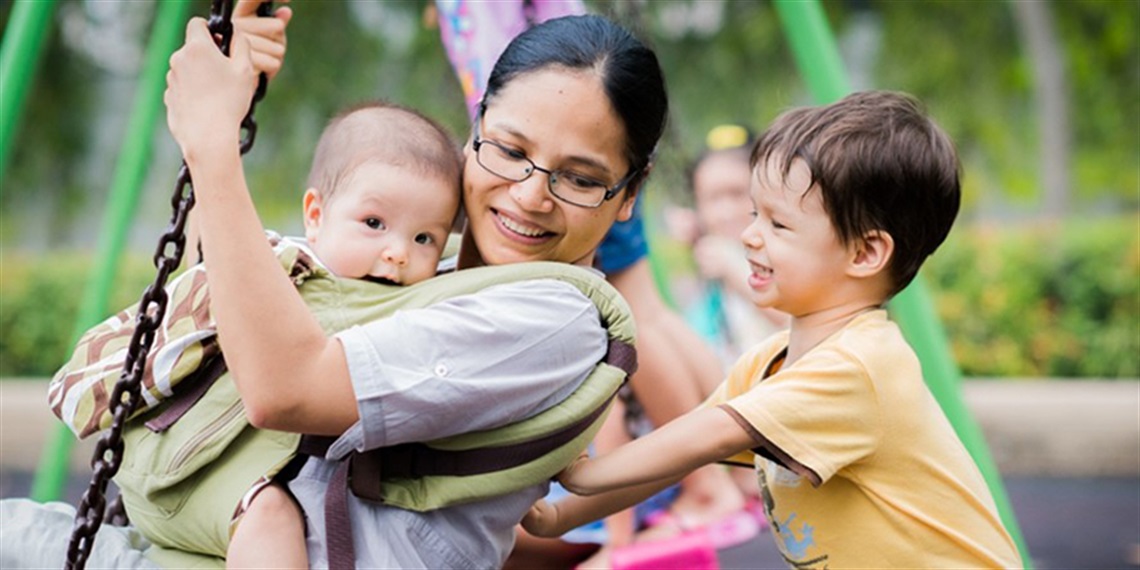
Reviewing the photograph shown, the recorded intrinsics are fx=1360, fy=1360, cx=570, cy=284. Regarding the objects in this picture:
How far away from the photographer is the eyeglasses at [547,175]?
1.65 m

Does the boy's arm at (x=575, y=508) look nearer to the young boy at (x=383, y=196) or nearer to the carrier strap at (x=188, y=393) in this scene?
the young boy at (x=383, y=196)

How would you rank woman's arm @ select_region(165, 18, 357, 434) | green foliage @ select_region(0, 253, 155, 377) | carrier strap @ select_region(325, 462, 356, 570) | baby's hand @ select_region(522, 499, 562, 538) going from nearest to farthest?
woman's arm @ select_region(165, 18, 357, 434), carrier strap @ select_region(325, 462, 356, 570), baby's hand @ select_region(522, 499, 562, 538), green foliage @ select_region(0, 253, 155, 377)

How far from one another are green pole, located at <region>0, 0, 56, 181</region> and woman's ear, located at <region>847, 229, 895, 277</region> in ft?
4.76

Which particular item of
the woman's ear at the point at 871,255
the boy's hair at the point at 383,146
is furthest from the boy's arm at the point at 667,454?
the boy's hair at the point at 383,146

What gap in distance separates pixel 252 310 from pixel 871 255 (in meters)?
0.77

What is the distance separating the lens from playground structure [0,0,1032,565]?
2.29 metres

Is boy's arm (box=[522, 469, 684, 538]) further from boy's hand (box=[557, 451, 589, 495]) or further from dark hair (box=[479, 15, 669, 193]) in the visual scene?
dark hair (box=[479, 15, 669, 193])

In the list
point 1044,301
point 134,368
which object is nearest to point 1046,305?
point 1044,301

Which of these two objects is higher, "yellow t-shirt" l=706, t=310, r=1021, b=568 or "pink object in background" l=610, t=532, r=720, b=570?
"yellow t-shirt" l=706, t=310, r=1021, b=568

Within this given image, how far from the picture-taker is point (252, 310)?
1340 millimetres

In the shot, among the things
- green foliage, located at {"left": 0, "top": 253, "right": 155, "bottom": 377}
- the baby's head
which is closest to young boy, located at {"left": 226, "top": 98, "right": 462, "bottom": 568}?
the baby's head

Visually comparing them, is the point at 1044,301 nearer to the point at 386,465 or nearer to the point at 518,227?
the point at 518,227

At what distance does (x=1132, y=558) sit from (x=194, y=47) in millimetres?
4672

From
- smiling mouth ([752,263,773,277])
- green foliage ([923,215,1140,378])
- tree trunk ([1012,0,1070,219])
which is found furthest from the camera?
tree trunk ([1012,0,1070,219])
